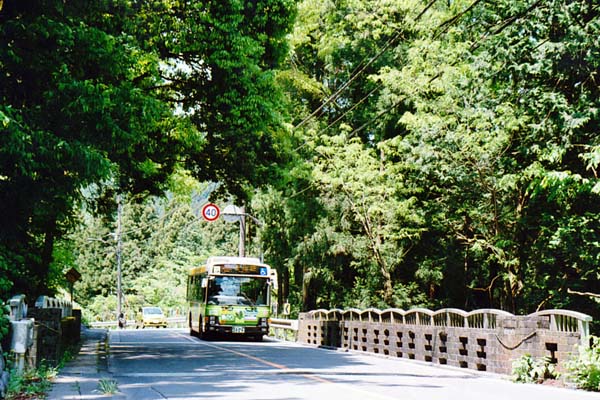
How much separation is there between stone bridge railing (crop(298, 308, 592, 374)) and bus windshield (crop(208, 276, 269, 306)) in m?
3.84

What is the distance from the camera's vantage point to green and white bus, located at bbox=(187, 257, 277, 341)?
2941cm

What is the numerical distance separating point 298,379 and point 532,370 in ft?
15.0

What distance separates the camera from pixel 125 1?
1530 centimetres

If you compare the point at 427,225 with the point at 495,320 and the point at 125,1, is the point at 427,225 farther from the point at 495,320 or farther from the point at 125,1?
the point at 125,1

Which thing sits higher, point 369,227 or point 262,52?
point 262,52

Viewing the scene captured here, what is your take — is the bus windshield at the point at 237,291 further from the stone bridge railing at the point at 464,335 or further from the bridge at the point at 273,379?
the bridge at the point at 273,379

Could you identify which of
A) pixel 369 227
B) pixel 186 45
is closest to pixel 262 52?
pixel 186 45

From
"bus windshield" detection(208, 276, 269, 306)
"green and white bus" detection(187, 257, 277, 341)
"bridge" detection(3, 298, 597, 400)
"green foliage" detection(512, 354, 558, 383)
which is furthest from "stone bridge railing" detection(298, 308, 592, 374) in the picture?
"bus windshield" detection(208, 276, 269, 306)

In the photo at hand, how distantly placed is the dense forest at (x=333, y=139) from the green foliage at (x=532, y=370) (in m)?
5.71

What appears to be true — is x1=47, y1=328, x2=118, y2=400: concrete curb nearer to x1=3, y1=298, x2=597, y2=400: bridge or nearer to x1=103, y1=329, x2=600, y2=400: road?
x1=3, y1=298, x2=597, y2=400: bridge

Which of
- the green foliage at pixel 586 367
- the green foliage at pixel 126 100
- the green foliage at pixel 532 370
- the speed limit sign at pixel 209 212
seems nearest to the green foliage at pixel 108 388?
the green foliage at pixel 126 100

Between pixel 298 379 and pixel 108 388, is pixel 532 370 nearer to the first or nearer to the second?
pixel 298 379

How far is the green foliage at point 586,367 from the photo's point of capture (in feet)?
41.7

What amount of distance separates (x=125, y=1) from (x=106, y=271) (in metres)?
80.5
